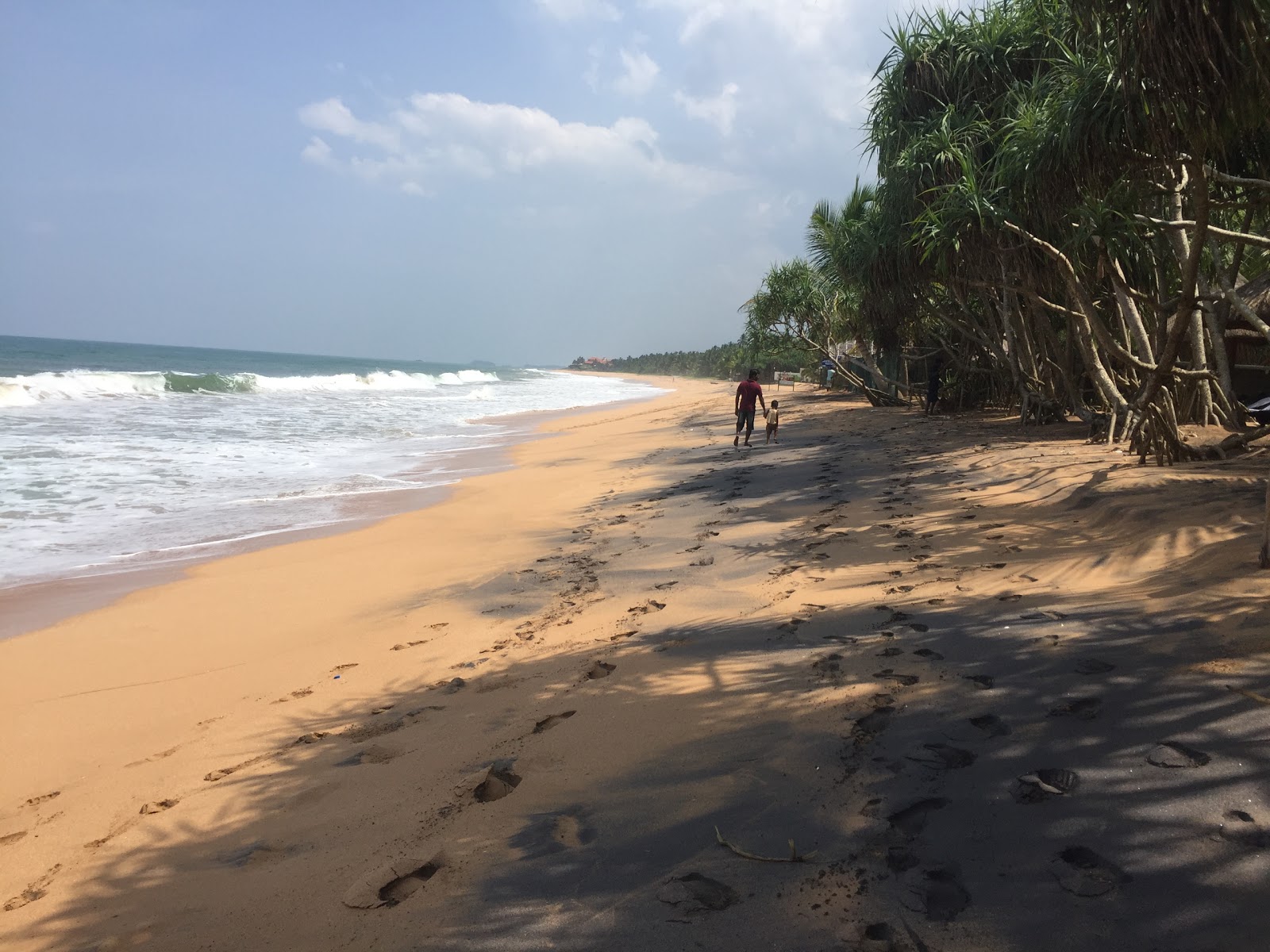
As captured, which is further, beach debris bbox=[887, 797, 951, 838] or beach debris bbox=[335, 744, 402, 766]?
beach debris bbox=[335, 744, 402, 766]

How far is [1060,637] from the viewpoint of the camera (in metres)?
3.53

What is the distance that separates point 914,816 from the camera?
7.97 feet

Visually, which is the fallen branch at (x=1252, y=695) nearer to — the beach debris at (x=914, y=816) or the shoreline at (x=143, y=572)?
the beach debris at (x=914, y=816)

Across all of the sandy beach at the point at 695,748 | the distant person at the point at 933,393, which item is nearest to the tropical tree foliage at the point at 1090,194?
the distant person at the point at 933,393

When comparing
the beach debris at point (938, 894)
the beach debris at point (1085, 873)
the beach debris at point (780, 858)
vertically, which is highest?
the beach debris at point (1085, 873)

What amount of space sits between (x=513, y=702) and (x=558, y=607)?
1608 millimetres

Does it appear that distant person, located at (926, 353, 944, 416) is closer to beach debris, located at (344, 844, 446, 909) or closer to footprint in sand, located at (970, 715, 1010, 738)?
footprint in sand, located at (970, 715, 1010, 738)

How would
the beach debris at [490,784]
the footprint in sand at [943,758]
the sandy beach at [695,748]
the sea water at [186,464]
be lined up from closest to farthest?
the sandy beach at [695,748] → the footprint in sand at [943,758] → the beach debris at [490,784] → the sea water at [186,464]

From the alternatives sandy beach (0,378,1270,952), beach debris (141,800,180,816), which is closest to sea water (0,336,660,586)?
sandy beach (0,378,1270,952)

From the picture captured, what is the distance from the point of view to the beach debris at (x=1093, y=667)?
3.13m

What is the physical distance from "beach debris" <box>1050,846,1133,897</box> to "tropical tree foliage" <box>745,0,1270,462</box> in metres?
4.27

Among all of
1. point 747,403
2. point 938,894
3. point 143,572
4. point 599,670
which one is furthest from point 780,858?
point 747,403

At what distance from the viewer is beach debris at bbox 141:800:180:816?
3281mm

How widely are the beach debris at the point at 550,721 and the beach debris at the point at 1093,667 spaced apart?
2.05m
